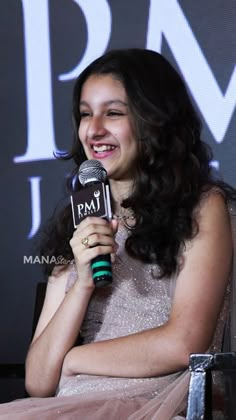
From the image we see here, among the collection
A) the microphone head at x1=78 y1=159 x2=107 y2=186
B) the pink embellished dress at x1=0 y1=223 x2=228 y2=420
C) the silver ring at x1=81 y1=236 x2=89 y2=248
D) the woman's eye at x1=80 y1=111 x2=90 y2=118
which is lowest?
the pink embellished dress at x1=0 y1=223 x2=228 y2=420

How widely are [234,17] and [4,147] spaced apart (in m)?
0.79

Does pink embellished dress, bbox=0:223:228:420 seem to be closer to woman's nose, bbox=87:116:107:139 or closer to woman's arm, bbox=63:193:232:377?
woman's arm, bbox=63:193:232:377

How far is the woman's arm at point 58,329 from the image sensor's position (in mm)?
1752

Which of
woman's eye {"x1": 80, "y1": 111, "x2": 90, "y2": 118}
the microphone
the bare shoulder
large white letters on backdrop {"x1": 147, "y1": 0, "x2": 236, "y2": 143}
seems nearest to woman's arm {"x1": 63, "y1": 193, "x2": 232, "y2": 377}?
the bare shoulder

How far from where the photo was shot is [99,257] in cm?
161

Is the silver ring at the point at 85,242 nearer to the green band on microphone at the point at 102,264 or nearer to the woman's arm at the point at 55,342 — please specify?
the green band on microphone at the point at 102,264

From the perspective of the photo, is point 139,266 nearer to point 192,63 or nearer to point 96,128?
point 96,128

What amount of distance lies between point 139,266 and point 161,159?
214 millimetres

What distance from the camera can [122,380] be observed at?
1.76m

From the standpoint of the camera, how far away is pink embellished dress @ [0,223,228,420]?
1634 mm

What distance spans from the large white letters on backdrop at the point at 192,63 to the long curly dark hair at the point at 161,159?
828 millimetres

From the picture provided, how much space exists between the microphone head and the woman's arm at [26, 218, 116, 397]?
112mm

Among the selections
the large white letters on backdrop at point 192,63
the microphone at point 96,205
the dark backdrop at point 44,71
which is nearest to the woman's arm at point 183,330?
the microphone at point 96,205

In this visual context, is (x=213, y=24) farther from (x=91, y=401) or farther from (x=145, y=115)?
(x=91, y=401)
